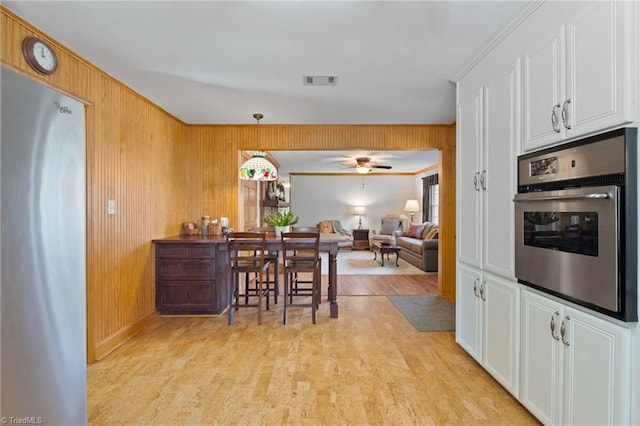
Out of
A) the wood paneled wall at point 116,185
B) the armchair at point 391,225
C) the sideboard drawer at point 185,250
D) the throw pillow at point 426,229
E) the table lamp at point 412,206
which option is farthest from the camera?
the armchair at point 391,225

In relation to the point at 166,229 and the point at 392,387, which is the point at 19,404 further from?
the point at 166,229

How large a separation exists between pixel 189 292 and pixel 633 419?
3.70m

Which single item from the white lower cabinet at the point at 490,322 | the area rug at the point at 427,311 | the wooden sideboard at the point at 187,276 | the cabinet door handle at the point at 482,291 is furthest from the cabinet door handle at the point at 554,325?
the wooden sideboard at the point at 187,276

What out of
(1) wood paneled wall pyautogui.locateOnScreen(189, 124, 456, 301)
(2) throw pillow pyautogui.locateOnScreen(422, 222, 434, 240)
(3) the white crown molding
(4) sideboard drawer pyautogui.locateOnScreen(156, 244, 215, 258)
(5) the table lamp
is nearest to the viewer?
(3) the white crown molding

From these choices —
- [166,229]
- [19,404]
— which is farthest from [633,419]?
[166,229]

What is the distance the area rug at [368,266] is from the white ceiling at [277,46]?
3647 millimetres

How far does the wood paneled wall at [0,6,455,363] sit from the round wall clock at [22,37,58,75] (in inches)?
1.3

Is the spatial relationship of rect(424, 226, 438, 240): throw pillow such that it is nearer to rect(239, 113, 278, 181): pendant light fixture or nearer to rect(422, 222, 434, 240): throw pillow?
rect(422, 222, 434, 240): throw pillow

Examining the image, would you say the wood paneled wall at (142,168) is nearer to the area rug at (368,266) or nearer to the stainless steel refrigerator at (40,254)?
the stainless steel refrigerator at (40,254)

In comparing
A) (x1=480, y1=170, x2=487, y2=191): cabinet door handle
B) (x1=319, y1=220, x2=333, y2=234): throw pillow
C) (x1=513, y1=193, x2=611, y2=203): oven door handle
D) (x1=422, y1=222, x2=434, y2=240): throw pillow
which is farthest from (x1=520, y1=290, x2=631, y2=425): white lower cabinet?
(x1=319, y1=220, x2=333, y2=234): throw pillow

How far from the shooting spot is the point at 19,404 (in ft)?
3.77

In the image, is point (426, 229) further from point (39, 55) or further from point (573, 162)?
point (39, 55)

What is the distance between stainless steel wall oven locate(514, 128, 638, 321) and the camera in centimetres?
135

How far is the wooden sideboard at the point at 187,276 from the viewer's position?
3822mm
